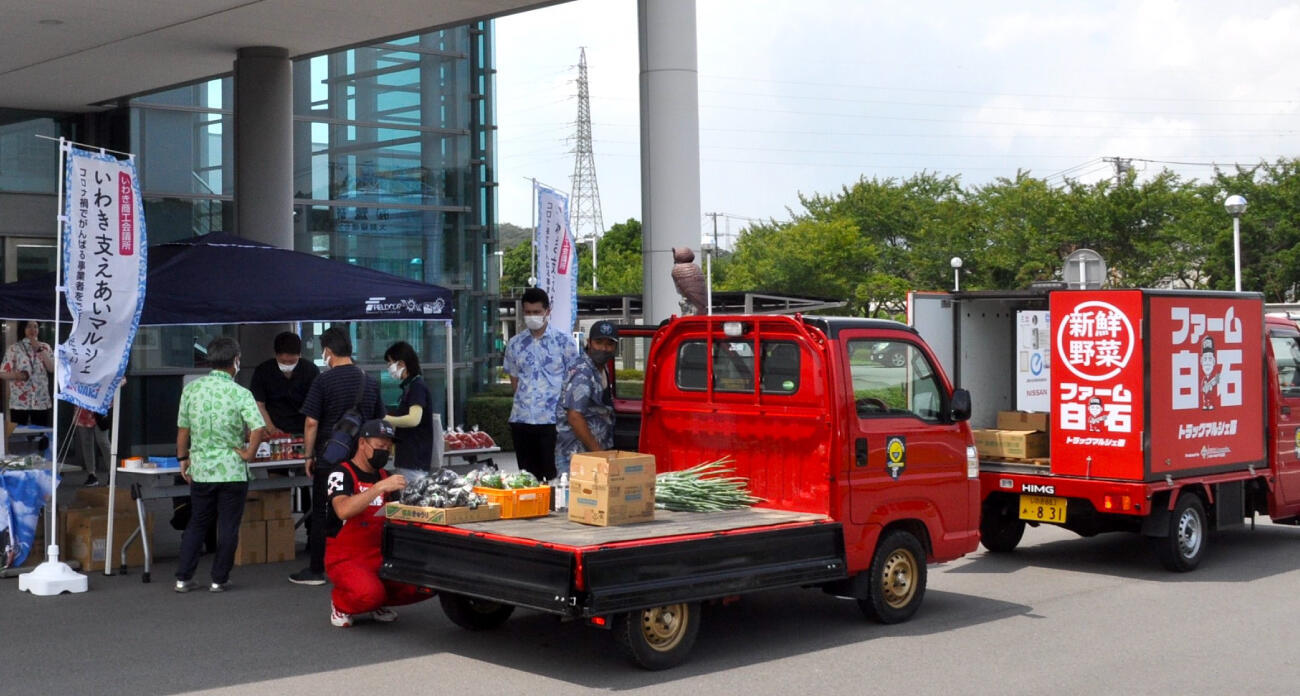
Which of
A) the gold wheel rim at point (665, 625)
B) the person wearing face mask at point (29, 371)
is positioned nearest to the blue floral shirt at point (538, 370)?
the gold wheel rim at point (665, 625)

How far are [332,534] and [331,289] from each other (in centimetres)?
317

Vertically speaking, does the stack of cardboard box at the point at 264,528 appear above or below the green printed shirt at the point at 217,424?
below

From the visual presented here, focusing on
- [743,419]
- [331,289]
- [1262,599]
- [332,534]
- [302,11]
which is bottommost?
[1262,599]

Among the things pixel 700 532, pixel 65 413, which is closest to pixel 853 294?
pixel 65 413

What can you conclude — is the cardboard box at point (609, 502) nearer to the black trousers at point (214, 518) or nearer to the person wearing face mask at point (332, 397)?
the person wearing face mask at point (332, 397)

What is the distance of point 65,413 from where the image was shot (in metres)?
18.1

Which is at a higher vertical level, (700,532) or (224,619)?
(700,532)

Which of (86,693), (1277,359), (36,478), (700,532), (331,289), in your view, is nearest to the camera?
(86,693)

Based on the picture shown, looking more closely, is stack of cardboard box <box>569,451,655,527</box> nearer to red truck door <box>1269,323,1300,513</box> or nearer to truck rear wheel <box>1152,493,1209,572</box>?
truck rear wheel <box>1152,493,1209,572</box>

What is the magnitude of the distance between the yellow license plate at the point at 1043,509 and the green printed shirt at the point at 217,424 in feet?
20.2

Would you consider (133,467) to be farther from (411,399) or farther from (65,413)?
(65,413)

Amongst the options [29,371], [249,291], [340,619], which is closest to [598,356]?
[340,619]

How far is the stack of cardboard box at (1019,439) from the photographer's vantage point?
37.8ft

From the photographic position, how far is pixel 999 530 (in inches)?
480
